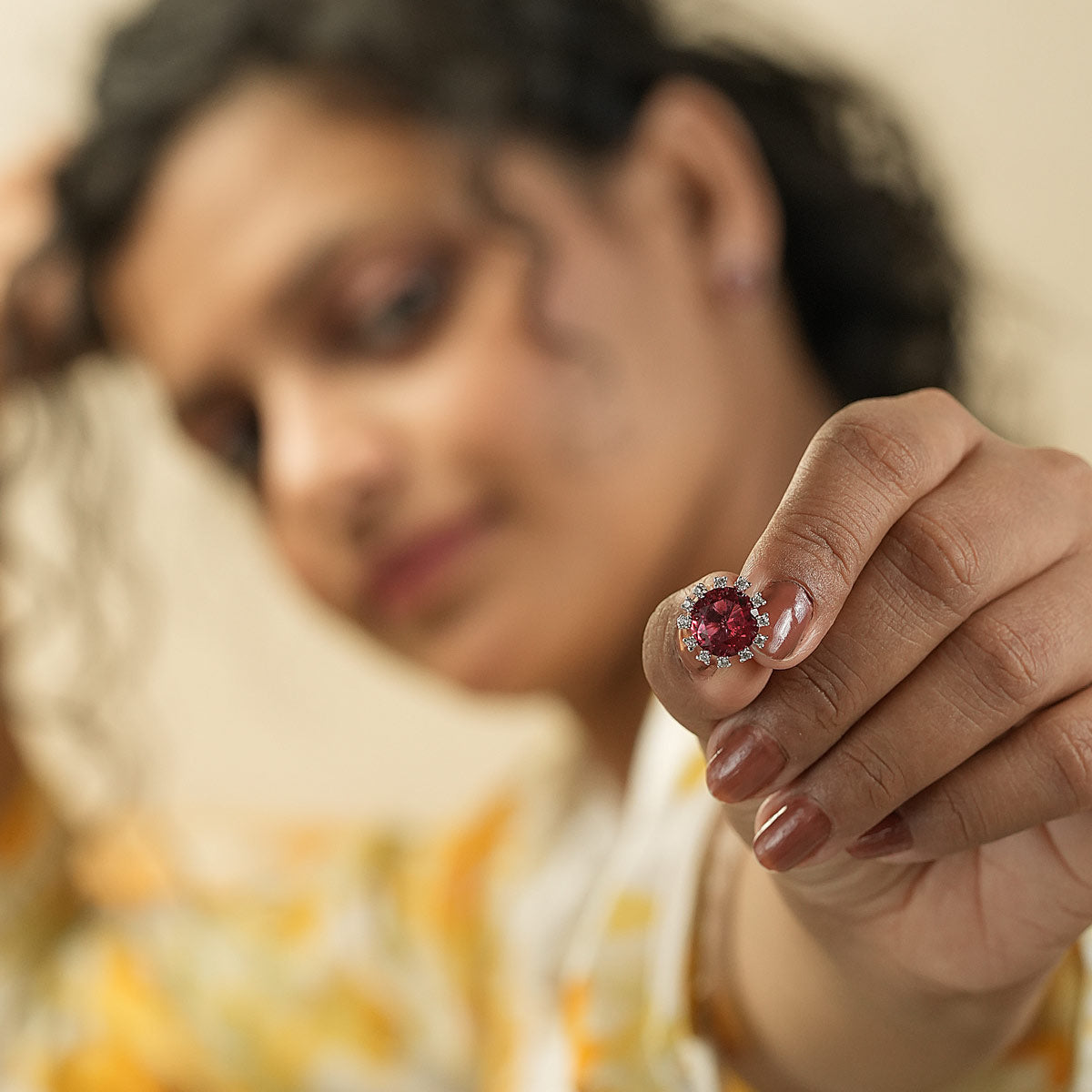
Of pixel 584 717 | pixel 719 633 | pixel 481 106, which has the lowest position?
pixel 584 717

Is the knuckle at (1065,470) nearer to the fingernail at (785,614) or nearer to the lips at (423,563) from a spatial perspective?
the fingernail at (785,614)

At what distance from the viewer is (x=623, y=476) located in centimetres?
56

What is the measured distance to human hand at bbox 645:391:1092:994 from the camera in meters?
0.24

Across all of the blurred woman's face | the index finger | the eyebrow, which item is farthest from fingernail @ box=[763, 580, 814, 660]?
the eyebrow

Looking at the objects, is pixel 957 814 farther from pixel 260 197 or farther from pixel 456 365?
pixel 260 197

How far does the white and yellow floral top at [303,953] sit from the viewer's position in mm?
733

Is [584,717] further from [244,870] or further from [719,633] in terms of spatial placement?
[719,633]

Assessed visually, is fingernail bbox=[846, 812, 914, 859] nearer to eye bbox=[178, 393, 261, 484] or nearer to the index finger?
the index finger

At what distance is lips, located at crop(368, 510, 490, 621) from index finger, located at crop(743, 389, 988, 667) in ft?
1.12

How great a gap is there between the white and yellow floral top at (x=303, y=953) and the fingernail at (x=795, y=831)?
1.18 feet

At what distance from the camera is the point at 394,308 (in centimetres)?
60

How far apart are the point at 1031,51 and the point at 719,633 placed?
24.7 inches

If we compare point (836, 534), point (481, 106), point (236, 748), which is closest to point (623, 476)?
point (481, 106)

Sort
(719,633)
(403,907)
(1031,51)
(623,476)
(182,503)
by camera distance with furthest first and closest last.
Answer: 1. (182,503)
2. (403,907)
3. (1031,51)
4. (623,476)
5. (719,633)
